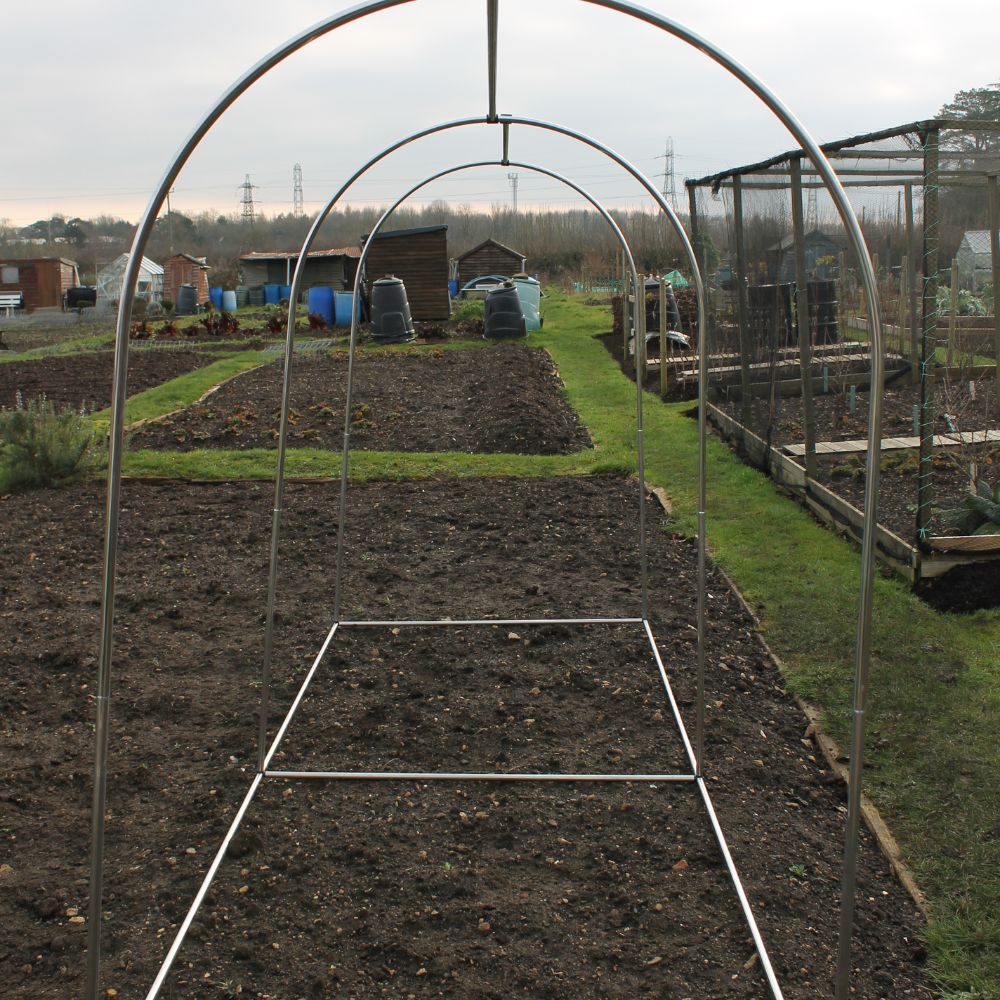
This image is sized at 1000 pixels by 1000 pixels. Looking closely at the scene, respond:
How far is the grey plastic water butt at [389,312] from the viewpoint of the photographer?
782 inches

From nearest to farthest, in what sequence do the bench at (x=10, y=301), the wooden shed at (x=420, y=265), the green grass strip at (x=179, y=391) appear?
the green grass strip at (x=179, y=391)
the wooden shed at (x=420, y=265)
the bench at (x=10, y=301)

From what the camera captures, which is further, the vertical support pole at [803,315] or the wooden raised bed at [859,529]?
the vertical support pole at [803,315]

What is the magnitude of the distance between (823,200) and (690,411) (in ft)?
12.0

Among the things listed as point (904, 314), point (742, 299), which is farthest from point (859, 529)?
point (904, 314)

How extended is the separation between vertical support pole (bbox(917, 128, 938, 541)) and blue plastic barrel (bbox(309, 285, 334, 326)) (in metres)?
20.7

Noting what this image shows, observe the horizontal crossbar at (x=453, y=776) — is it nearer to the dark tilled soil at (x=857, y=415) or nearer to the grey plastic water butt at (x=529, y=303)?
the dark tilled soil at (x=857, y=415)

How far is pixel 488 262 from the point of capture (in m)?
35.2

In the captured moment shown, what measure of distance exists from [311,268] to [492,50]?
33432 millimetres

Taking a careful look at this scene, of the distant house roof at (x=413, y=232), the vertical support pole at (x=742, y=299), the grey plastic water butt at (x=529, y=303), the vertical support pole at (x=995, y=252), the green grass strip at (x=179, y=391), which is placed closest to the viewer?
the vertical support pole at (x=995, y=252)

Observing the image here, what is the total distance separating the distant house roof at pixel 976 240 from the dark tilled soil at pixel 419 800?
4.88 meters

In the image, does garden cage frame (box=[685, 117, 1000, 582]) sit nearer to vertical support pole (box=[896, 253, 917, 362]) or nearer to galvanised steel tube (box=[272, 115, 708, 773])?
vertical support pole (box=[896, 253, 917, 362])

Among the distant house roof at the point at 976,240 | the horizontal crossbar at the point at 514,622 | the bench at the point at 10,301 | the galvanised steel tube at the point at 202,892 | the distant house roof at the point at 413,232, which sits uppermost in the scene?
the bench at the point at 10,301

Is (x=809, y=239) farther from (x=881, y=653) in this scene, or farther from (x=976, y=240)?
(x=881, y=653)

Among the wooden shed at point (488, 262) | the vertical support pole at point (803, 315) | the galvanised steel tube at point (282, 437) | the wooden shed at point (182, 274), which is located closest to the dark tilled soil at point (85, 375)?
the vertical support pole at point (803, 315)
